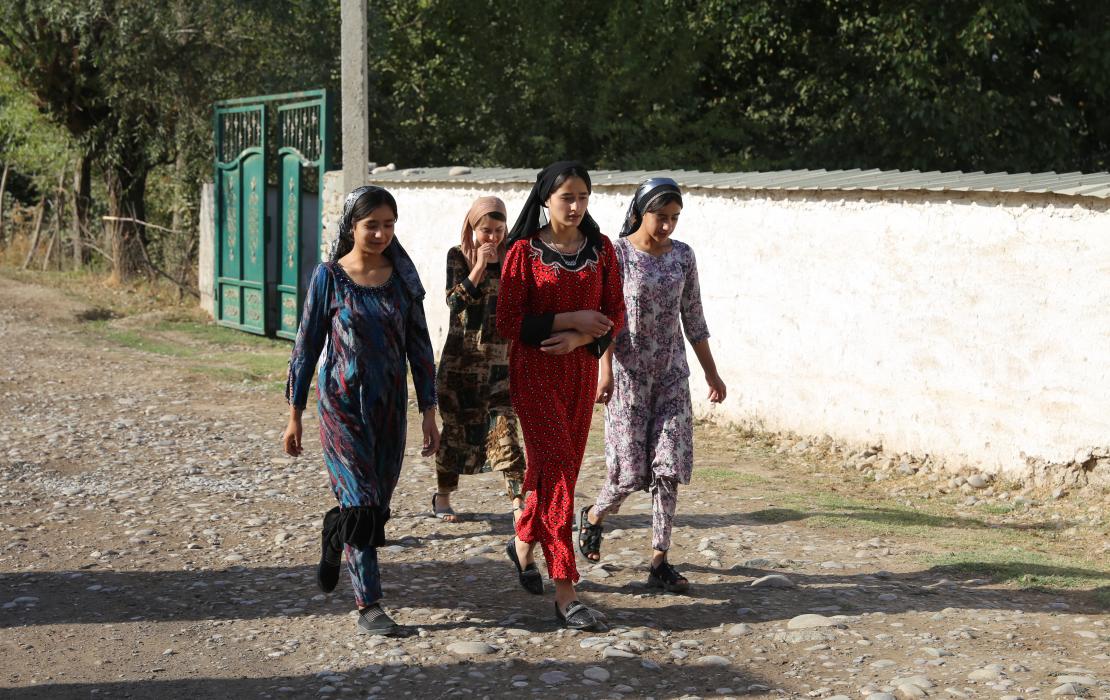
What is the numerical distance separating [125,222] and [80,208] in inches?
71.9

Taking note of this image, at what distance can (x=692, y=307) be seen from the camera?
514 cm

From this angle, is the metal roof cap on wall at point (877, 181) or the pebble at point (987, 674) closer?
the pebble at point (987, 674)

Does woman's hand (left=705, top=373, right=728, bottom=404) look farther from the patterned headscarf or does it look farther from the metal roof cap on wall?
the metal roof cap on wall

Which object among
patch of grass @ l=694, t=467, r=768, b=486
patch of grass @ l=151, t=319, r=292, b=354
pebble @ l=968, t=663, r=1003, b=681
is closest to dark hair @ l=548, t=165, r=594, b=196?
pebble @ l=968, t=663, r=1003, b=681

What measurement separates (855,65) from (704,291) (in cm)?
907

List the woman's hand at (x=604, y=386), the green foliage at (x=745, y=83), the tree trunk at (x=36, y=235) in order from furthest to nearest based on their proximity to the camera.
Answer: the tree trunk at (x=36, y=235) → the green foliage at (x=745, y=83) → the woman's hand at (x=604, y=386)

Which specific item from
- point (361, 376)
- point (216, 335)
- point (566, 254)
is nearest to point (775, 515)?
point (566, 254)

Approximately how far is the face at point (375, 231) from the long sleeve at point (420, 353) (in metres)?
0.26

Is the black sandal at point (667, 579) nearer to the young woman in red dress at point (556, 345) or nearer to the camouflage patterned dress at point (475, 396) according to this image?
the young woman in red dress at point (556, 345)

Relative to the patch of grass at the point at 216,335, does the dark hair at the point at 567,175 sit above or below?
above

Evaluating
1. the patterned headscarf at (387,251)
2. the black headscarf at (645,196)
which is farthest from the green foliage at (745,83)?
the patterned headscarf at (387,251)

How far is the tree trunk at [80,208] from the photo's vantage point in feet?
60.4

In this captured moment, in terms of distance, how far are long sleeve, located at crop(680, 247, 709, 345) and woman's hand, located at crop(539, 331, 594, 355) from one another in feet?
2.50

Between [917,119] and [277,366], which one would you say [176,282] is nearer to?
[277,366]
